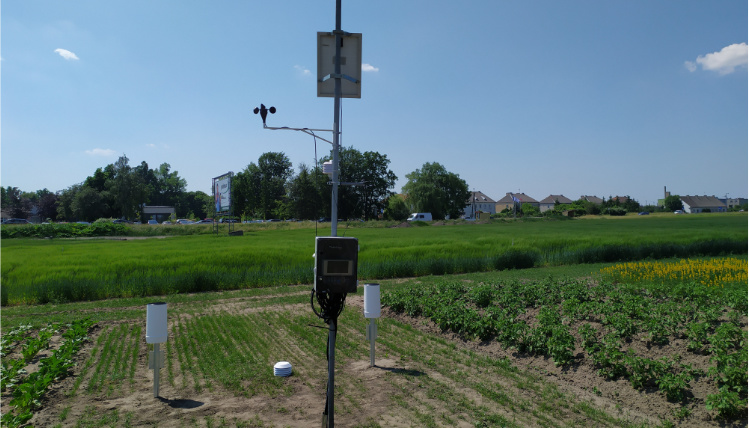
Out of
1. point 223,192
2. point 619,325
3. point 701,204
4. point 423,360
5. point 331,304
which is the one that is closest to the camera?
point 331,304

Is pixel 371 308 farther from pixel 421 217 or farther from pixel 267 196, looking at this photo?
pixel 267 196

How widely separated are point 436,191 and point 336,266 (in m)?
88.1

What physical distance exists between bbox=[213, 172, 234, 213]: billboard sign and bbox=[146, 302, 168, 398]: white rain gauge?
38.3m

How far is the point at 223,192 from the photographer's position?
45094 millimetres

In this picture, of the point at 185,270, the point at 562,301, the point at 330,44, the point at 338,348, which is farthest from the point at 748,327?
the point at 185,270

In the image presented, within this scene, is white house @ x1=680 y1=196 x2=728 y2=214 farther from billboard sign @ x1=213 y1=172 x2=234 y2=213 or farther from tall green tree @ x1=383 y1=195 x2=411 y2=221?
billboard sign @ x1=213 y1=172 x2=234 y2=213

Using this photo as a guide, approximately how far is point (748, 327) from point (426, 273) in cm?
1406

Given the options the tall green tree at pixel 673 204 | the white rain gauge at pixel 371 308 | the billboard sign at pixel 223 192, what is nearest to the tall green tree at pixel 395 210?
the billboard sign at pixel 223 192

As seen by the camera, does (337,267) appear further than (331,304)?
No

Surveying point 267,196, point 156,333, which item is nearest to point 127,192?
point 267,196

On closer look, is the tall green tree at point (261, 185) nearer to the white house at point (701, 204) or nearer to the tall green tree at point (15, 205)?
the tall green tree at point (15, 205)

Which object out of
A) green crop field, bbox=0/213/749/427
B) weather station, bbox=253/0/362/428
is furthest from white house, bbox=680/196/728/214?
weather station, bbox=253/0/362/428

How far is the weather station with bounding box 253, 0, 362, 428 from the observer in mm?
4188

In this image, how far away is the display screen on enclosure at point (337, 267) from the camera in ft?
13.8
